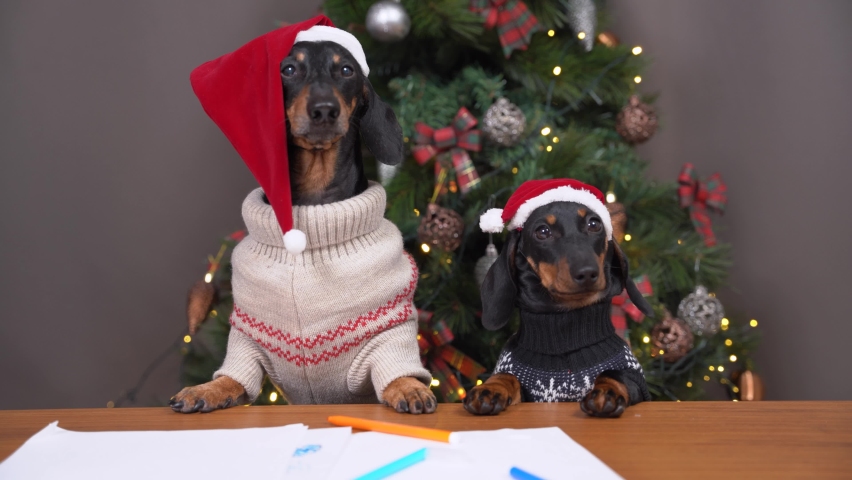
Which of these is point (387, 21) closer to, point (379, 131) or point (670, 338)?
point (379, 131)

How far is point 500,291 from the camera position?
1643 millimetres

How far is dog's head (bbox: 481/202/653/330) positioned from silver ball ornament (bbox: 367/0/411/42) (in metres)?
0.87

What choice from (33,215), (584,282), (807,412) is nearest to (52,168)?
(33,215)

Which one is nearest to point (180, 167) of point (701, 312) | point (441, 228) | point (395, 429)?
point (441, 228)

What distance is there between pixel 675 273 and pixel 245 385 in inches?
60.5

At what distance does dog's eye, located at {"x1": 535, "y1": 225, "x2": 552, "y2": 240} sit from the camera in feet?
5.26

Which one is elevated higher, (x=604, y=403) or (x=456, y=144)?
(x=456, y=144)

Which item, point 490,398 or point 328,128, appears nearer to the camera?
point 490,398

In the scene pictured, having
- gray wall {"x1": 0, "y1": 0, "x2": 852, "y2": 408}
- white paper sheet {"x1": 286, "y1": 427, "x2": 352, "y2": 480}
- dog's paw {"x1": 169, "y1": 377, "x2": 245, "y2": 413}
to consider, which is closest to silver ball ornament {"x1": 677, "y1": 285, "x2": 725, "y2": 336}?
gray wall {"x1": 0, "y1": 0, "x2": 852, "y2": 408}

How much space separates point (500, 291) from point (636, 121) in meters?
1.18

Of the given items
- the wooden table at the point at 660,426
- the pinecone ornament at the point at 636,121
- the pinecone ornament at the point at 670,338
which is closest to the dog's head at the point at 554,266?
the wooden table at the point at 660,426

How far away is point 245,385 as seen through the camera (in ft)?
Answer: 5.24

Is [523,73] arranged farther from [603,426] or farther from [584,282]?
[603,426]

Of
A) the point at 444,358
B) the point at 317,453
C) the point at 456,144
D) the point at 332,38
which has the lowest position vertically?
the point at 444,358
